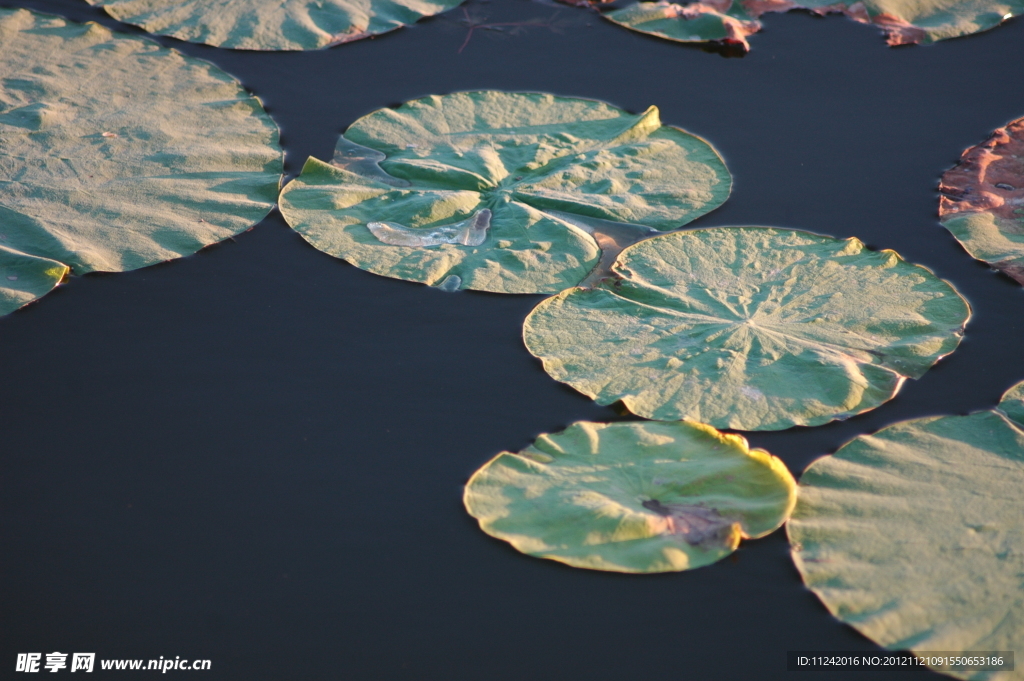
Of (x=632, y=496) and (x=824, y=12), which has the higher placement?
(x=824, y=12)

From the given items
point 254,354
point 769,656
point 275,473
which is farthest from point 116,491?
point 769,656

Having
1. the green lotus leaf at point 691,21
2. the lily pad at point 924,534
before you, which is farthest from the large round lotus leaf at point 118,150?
the lily pad at point 924,534

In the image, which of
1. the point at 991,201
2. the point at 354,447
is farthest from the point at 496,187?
the point at 991,201

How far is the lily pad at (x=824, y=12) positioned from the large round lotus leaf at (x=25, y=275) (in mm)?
2903

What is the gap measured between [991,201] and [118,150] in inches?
131

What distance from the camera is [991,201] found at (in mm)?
3256

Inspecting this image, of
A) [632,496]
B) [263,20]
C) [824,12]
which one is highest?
[824,12]

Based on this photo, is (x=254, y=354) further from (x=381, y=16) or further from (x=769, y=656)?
(x=381, y=16)

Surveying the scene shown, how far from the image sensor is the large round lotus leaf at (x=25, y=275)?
9.24 feet

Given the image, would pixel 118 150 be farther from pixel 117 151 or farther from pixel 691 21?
pixel 691 21

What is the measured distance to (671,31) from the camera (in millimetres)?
4301

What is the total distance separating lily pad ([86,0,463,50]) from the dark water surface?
17.7 inches

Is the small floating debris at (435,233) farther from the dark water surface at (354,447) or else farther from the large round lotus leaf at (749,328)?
the large round lotus leaf at (749,328)

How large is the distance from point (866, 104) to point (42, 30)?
12.3 feet
